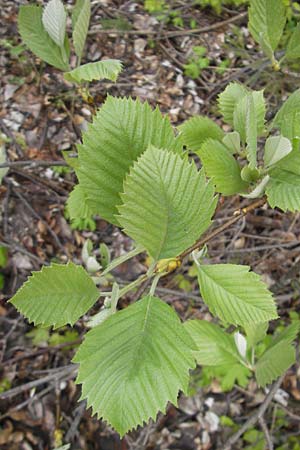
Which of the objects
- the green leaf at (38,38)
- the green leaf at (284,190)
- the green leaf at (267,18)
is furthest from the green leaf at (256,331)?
the green leaf at (38,38)

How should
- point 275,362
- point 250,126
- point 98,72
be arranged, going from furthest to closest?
point 275,362 < point 98,72 < point 250,126

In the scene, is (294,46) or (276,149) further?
(294,46)

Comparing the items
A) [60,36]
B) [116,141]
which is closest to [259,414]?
[116,141]

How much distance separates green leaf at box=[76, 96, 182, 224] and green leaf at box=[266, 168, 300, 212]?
193 millimetres

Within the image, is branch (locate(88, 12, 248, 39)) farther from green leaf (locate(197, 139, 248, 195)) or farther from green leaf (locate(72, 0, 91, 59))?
green leaf (locate(197, 139, 248, 195))

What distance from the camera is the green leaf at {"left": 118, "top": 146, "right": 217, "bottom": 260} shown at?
0.70 meters

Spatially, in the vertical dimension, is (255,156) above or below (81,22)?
below

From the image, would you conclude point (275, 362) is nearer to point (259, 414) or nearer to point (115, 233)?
point (259, 414)

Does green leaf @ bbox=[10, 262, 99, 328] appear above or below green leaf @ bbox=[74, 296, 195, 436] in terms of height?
above

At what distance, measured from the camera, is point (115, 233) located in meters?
2.98

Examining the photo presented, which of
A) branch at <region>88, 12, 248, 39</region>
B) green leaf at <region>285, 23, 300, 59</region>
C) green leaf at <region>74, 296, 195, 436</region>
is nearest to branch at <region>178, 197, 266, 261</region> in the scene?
green leaf at <region>74, 296, 195, 436</region>

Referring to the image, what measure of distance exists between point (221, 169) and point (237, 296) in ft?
0.89

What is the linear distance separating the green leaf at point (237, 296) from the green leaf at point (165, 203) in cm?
11

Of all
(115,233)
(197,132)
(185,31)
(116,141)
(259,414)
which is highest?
(116,141)
